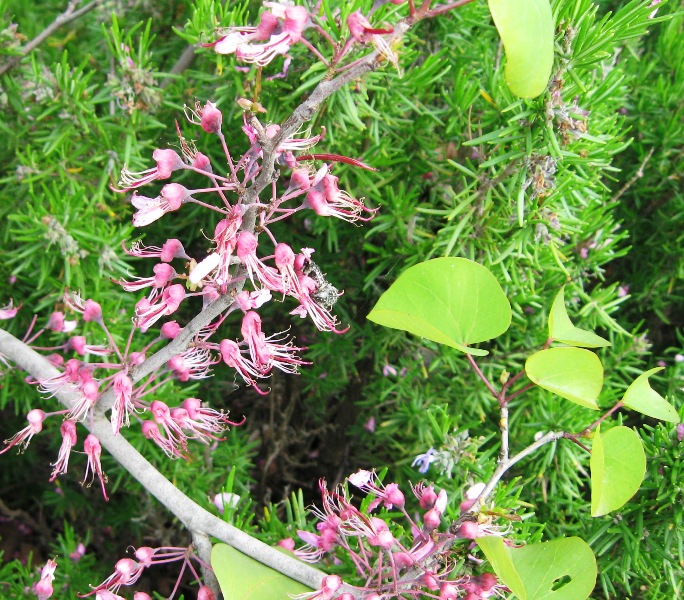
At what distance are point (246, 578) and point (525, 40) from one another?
495 millimetres

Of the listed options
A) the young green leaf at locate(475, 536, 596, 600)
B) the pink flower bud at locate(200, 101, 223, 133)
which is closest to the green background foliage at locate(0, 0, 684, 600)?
the young green leaf at locate(475, 536, 596, 600)

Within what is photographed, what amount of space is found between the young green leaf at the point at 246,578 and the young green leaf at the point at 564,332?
1.09 ft

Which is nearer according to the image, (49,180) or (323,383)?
(49,180)

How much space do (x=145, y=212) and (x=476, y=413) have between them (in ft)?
2.02

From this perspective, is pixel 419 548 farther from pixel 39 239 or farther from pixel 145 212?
pixel 39 239

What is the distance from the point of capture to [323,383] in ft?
3.46

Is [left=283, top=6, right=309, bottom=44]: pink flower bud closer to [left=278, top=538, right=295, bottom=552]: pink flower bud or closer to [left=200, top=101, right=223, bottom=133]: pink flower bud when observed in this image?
[left=200, top=101, right=223, bottom=133]: pink flower bud

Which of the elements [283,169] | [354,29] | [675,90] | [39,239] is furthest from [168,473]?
[675,90]

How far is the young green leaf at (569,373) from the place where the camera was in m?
0.56

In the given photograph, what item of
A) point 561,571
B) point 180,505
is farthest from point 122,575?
point 561,571

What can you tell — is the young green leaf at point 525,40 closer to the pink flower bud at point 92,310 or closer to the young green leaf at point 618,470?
the young green leaf at point 618,470

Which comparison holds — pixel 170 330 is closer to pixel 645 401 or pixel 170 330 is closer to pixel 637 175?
pixel 645 401

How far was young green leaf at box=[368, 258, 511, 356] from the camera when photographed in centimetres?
55

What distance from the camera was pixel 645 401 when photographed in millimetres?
607
